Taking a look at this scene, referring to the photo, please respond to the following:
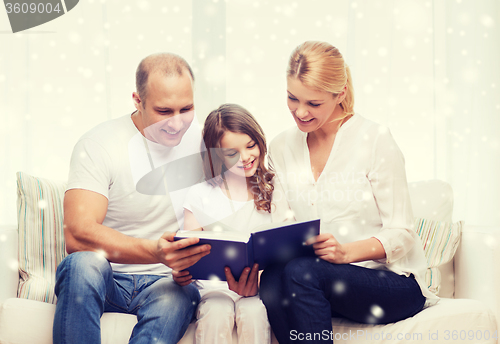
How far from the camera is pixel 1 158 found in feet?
7.31

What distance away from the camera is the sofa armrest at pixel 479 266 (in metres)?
1.34

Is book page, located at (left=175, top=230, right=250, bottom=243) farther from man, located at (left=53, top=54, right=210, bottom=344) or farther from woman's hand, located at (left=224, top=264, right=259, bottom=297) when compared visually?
woman's hand, located at (left=224, top=264, right=259, bottom=297)

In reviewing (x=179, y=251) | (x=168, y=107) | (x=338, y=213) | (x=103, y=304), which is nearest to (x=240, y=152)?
(x=168, y=107)

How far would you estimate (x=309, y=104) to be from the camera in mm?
1312

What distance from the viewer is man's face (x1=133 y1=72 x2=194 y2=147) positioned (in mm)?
1409

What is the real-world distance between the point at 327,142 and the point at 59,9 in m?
1.76

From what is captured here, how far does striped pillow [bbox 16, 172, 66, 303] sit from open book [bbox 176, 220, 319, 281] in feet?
2.06

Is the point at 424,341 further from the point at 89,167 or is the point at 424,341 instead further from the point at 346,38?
the point at 346,38

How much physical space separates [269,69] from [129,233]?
49.2 inches

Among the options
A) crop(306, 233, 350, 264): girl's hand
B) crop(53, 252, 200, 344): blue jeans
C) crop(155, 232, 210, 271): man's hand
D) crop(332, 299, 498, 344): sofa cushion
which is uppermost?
crop(155, 232, 210, 271): man's hand

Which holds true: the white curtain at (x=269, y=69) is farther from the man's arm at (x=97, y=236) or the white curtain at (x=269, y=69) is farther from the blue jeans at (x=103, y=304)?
the blue jeans at (x=103, y=304)

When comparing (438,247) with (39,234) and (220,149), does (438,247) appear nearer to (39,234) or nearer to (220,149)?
(220,149)

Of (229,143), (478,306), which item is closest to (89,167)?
(229,143)

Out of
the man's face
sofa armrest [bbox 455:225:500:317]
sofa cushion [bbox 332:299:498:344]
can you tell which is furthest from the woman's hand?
sofa armrest [bbox 455:225:500:317]
